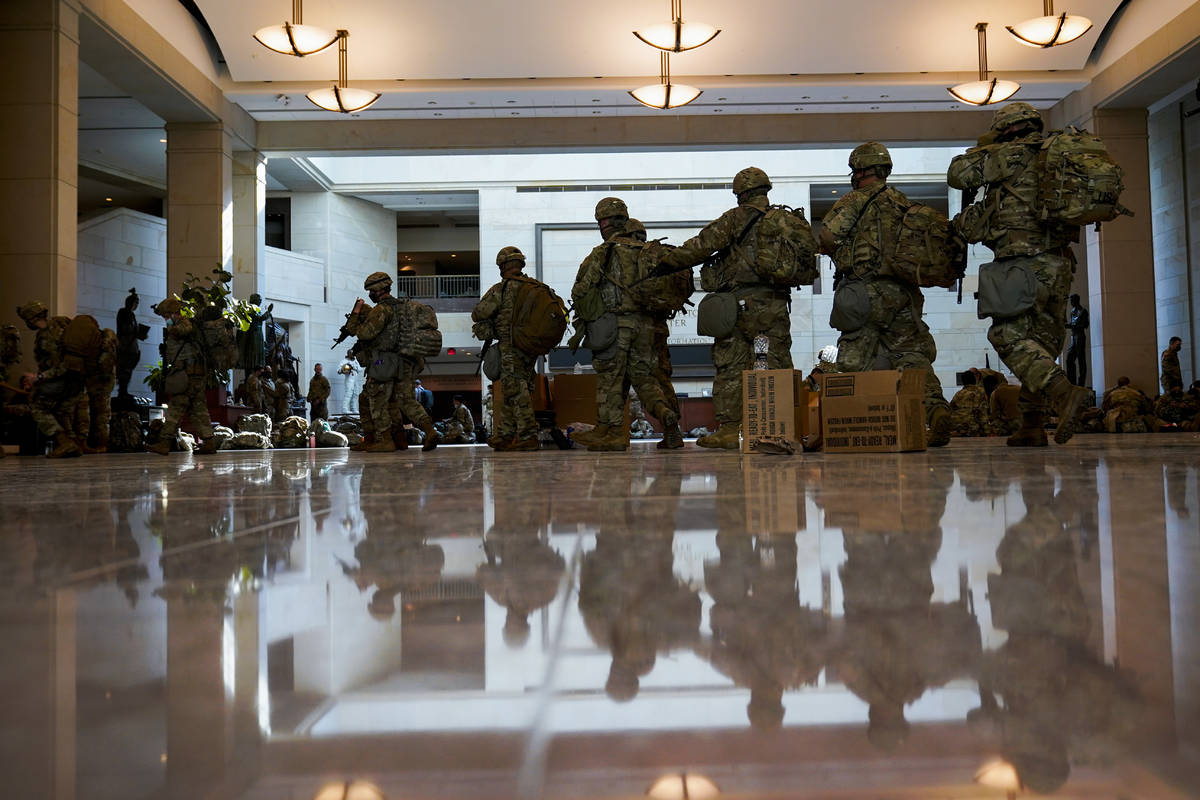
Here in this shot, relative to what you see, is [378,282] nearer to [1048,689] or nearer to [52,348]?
[52,348]

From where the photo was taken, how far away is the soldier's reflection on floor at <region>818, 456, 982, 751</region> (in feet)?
2.07

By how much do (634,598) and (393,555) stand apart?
586 mm

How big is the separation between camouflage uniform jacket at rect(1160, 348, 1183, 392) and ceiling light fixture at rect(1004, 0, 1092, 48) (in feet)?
19.2

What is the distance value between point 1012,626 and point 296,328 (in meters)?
26.8

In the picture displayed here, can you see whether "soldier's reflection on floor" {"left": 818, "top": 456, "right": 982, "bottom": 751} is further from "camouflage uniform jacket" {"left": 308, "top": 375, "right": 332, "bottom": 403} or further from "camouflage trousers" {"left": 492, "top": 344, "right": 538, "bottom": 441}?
"camouflage uniform jacket" {"left": 308, "top": 375, "right": 332, "bottom": 403}

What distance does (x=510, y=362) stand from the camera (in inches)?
353

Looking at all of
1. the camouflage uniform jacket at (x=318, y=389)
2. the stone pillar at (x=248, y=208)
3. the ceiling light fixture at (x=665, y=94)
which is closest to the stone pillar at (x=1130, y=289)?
the ceiling light fixture at (x=665, y=94)

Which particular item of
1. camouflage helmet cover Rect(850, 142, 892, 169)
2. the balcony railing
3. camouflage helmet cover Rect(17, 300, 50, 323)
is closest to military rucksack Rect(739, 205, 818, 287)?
camouflage helmet cover Rect(850, 142, 892, 169)

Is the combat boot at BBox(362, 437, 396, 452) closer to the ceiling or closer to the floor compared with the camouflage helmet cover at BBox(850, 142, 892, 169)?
closer to the floor

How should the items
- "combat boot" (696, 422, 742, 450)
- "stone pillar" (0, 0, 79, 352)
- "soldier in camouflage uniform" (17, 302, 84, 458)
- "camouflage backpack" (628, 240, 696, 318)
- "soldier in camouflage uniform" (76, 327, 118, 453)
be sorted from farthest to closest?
"stone pillar" (0, 0, 79, 352) < "soldier in camouflage uniform" (76, 327, 118, 453) < "soldier in camouflage uniform" (17, 302, 84, 458) < "camouflage backpack" (628, 240, 696, 318) < "combat boot" (696, 422, 742, 450)

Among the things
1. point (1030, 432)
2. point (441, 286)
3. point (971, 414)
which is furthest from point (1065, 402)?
point (441, 286)

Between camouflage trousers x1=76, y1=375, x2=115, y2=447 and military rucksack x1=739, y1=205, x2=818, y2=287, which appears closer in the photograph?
military rucksack x1=739, y1=205, x2=818, y2=287

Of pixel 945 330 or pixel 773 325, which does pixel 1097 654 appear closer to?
pixel 773 325

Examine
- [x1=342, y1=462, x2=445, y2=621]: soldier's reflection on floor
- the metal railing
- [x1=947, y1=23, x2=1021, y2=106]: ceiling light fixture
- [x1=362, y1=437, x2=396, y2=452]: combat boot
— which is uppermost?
[x1=947, y1=23, x2=1021, y2=106]: ceiling light fixture
